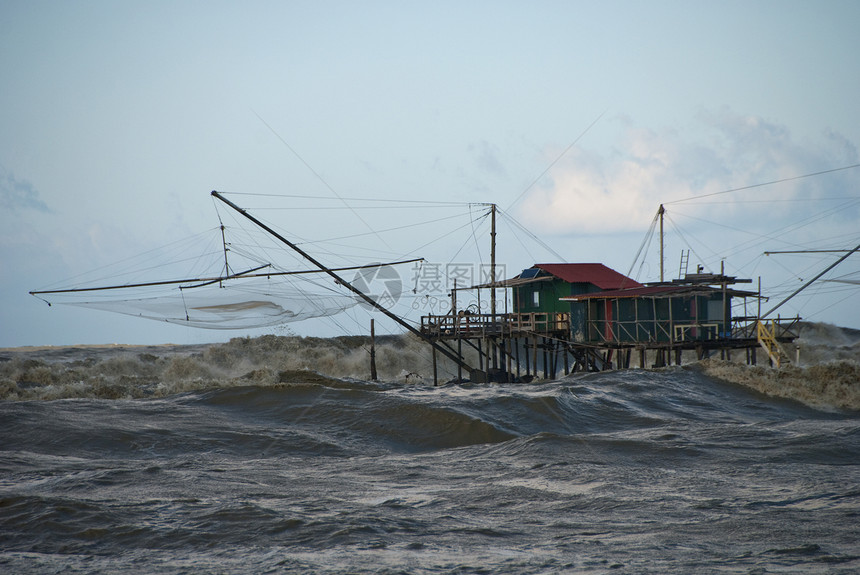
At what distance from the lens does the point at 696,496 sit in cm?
791

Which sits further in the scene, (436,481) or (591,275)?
(591,275)

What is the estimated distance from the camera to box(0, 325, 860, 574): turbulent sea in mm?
5773

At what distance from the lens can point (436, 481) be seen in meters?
9.16

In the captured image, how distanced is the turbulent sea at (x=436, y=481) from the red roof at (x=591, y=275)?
43.9 ft

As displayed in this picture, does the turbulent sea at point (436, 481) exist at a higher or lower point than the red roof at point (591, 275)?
lower

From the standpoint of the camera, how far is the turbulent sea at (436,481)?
5773mm

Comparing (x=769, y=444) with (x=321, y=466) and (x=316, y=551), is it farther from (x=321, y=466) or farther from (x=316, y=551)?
(x=316, y=551)

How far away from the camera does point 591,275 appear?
3384 centimetres

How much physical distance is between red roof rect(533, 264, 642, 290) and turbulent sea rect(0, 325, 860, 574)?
1339 centimetres

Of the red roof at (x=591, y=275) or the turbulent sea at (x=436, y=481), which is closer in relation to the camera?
the turbulent sea at (x=436, y=481)

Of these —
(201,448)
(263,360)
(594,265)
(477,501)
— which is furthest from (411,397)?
(263,360)

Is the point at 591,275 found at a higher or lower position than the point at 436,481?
higher

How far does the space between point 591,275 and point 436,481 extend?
26.0m

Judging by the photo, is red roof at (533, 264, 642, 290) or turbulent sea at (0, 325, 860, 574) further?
red roof at (533, 264, 642, 290)
